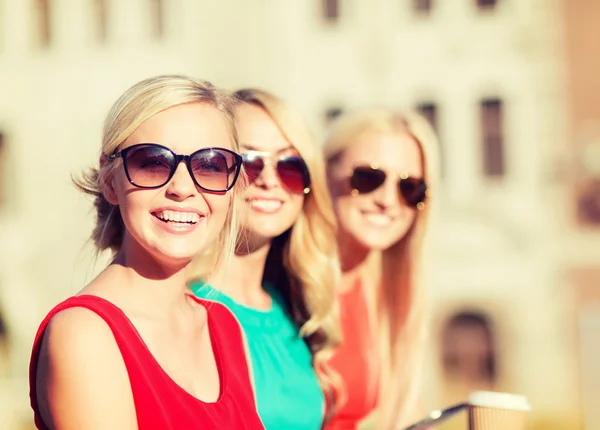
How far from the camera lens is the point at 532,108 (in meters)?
14.6

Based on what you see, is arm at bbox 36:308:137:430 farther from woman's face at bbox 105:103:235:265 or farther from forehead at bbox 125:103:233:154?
forehead at bbox 125:103:233:154

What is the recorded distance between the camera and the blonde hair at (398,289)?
337 centimetres

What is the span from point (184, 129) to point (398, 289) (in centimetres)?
185

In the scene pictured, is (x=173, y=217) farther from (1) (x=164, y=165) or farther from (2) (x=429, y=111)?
(2) (x=429, y=111)

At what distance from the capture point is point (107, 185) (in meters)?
1.89

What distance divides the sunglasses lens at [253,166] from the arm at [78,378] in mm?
1197

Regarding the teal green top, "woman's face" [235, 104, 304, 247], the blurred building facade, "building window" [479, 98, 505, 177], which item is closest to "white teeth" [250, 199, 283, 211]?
"woman's face" [235, 104, 304, 247]

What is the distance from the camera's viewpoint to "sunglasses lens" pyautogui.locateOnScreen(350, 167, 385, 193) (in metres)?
3.29

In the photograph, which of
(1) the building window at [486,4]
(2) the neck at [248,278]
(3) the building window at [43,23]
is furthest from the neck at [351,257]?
(3) the building window at [43,23]

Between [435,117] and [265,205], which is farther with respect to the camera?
[435,117]

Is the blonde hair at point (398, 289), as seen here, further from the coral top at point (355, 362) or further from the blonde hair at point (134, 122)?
the blonde hair at point (134, 122)

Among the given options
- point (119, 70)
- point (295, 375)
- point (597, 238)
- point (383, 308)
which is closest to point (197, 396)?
point (295, 375)

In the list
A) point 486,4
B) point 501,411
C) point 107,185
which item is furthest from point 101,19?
point 501,411

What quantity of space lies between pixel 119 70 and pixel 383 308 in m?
12.8
